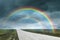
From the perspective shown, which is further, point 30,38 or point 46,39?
point 30,38

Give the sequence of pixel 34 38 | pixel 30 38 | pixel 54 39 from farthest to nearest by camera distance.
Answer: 1. pixel 30 38
2. pixel 34 38
3. pixel 54 39

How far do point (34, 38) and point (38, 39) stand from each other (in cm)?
254

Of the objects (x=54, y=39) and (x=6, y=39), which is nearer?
(x=54, y=39)

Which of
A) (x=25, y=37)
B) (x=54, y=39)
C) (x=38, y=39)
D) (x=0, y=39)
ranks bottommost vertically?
(x=54, y=39)

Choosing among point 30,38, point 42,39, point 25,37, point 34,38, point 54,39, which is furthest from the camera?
point 25,37

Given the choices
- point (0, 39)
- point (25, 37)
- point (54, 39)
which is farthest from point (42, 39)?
point (0, 39)

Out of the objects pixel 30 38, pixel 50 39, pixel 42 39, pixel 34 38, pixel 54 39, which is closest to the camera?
pixel 54 39

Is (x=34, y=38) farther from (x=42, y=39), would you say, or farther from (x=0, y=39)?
(x=0, y=39)

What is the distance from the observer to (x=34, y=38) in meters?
29.3

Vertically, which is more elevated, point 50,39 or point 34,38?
point 34,38

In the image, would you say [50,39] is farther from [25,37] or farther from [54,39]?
[25,37]

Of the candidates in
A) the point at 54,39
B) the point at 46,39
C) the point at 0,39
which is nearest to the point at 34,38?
the point at 46,39

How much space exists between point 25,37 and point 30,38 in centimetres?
345

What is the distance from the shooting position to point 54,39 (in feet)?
70.4
